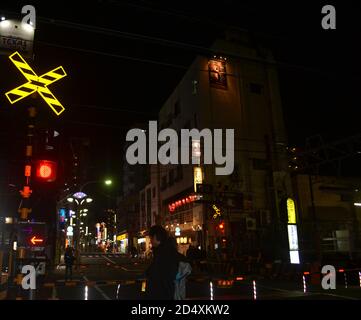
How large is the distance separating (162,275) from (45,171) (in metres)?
5.63

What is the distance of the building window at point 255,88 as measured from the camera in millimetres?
41719

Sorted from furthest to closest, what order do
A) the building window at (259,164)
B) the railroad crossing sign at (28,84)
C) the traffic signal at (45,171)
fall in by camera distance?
the building window at (259,164) < the railroad crossing sign at (28,84) < the traffic signal at (45,171)

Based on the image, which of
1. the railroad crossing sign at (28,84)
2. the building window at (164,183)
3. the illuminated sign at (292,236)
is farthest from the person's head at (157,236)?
the building window at (164,183)

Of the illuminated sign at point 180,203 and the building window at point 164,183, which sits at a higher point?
the building window at point 164,183

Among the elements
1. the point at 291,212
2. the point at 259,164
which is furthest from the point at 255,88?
the point at 291,212

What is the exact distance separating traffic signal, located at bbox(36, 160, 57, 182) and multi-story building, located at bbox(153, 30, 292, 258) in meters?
22.0

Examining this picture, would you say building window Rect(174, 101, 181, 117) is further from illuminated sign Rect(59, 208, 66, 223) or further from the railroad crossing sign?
the railroad crossing sign

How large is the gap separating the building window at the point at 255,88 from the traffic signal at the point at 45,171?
34.8 m

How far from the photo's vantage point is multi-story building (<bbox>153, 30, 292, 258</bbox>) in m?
35.2

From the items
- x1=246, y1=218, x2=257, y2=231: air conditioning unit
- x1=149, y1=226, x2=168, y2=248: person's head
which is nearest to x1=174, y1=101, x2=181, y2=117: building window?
x1=246, y1=218, x2=257, y2=231: air conditioning unit

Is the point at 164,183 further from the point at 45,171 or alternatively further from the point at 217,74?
the point at 45,171

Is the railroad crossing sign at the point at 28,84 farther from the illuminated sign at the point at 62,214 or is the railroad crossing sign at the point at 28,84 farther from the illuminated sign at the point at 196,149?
the illuminated sign at the point at 62,214

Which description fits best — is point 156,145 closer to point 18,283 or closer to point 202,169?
point 202,169

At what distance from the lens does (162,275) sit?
15.9 feet
